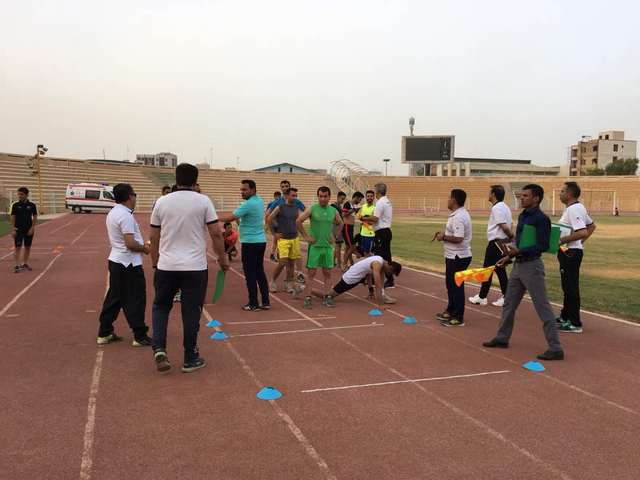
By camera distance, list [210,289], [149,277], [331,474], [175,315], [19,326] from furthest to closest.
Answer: [149,277] < [210,289] < [175,315] < [19,326] < [331,474]

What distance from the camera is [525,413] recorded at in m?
4.12

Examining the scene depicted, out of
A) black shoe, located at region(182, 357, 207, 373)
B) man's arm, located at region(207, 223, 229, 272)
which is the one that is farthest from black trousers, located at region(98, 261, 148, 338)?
man's arm, located at region(207, 223, 229, 272)

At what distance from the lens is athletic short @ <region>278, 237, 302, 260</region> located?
8961 mm

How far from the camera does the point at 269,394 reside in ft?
14.3

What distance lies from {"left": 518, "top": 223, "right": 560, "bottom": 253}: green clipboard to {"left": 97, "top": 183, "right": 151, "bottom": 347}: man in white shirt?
13.3 ft

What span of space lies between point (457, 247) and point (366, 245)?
11.5 feet

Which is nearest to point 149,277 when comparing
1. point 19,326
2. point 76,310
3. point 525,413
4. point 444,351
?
point 76,310

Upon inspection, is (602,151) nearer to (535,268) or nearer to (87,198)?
(87,198)

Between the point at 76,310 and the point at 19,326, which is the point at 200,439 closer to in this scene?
the point at 19,326

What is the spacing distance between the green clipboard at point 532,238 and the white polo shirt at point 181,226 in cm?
328

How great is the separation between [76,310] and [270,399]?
4.70m

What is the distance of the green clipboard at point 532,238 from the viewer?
5.53m

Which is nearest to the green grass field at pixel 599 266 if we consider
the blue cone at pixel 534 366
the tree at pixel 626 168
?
the blue cone at pixel 534 366

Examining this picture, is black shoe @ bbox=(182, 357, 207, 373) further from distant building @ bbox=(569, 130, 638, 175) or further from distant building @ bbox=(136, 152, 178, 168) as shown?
distant building @ bbox=(136, 152, 178, 168)
